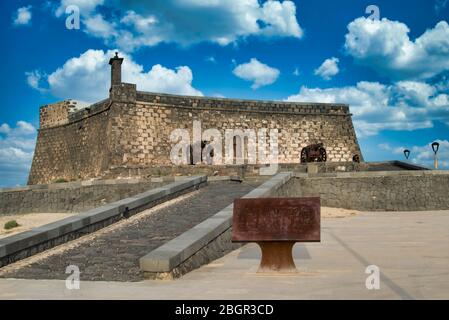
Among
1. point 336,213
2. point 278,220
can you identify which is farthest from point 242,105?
point 278,220

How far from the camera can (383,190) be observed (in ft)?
55.7

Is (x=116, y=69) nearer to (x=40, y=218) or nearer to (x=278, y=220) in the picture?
(x=40, y=218)

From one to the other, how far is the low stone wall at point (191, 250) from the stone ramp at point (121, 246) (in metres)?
0.34

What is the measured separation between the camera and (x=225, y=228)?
342 inches

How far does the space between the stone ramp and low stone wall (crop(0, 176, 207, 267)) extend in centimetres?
16

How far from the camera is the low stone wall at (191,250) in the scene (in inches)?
253

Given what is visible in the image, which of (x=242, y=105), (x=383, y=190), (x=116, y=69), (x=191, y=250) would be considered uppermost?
(x=116, y=69)

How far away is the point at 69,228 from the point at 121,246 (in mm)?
1262

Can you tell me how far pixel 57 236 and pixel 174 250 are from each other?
3218 mm

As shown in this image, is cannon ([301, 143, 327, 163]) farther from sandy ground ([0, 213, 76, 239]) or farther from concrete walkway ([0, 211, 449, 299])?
concrete walkway ([0, 211, 449, 299])

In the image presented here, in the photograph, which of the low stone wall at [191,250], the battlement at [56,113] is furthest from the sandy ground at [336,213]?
the battlement at [56,113]

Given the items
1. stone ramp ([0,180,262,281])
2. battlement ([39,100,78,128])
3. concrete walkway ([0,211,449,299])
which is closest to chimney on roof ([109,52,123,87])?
battlement ([39,100,78,128])
